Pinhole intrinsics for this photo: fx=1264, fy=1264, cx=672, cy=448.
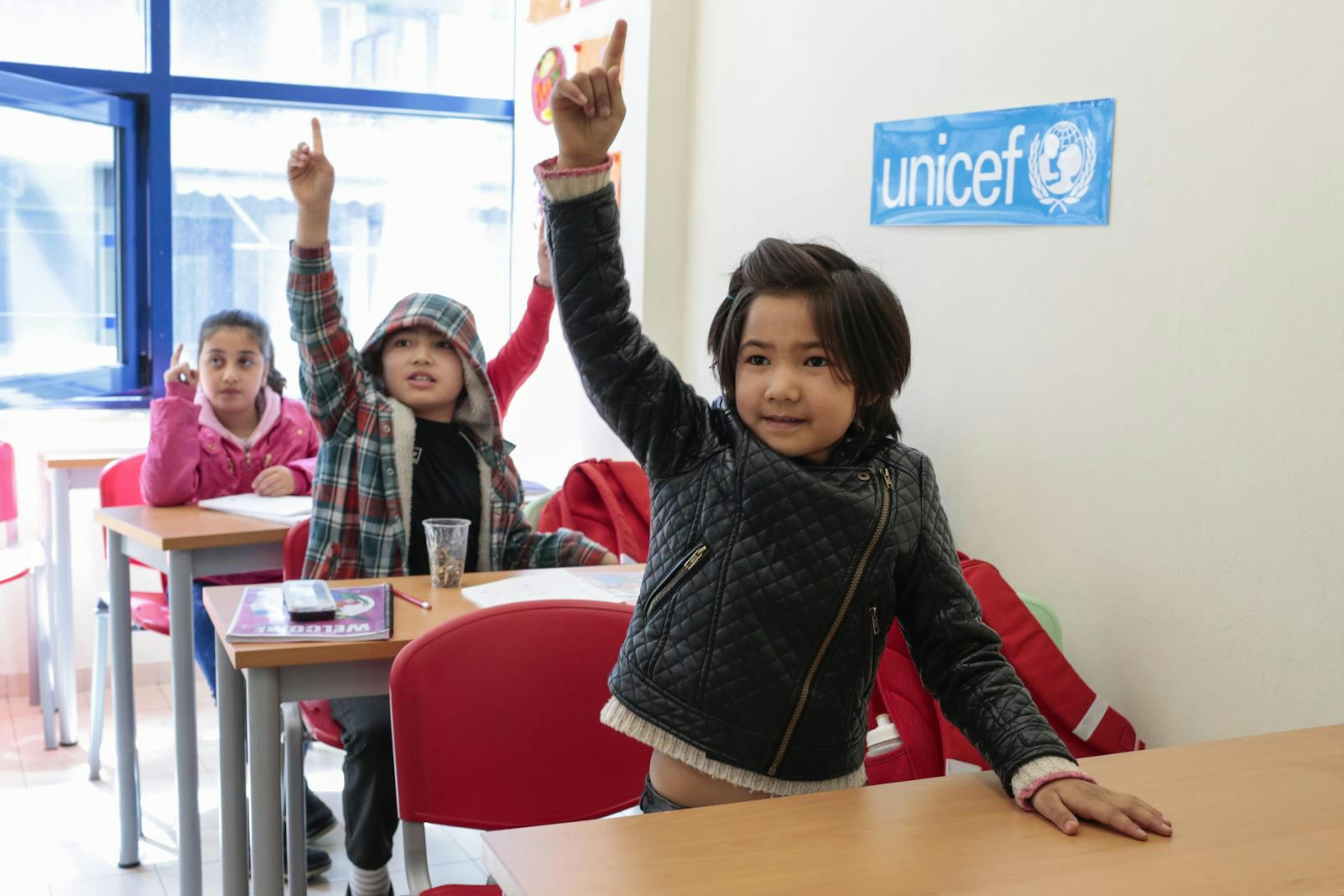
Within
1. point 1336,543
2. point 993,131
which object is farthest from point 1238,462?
point 993,131

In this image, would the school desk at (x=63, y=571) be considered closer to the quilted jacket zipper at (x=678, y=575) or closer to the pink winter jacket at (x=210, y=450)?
the pink winter jacket at (x=210, y=450)

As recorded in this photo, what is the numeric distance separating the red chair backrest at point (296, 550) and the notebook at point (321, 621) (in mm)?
309

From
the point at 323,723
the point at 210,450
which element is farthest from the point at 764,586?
the point at 210,450

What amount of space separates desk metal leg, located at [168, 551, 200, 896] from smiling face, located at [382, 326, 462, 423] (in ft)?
2.03

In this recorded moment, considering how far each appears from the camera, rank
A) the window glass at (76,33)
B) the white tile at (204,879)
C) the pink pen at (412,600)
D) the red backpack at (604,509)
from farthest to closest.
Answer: the window glass at (76,33) → the red backpack at (604,509) → the white tile at (204,879) → the pink pen at (412,600)

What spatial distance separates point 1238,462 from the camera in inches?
77.6

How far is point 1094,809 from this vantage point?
3.64 feet

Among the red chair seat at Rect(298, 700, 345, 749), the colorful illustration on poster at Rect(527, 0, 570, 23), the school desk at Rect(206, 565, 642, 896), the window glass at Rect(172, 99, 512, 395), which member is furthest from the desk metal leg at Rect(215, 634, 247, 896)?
the colorful illustration on poster at Rect(527, 0, 570, 23)

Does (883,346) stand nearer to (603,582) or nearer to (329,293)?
(603,582)

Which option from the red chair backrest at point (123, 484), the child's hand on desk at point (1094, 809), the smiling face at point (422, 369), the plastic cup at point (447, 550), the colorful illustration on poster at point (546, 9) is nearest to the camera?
the child's hand on desk at point (1094, 809)

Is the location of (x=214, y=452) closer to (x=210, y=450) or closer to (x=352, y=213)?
(x=210, y=450)

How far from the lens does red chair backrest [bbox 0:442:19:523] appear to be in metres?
3.57

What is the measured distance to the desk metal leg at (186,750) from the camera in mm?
2434

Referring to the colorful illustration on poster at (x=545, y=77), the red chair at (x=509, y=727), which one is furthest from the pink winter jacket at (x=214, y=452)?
the colorful illustration on poster at (x=545, y=77)
